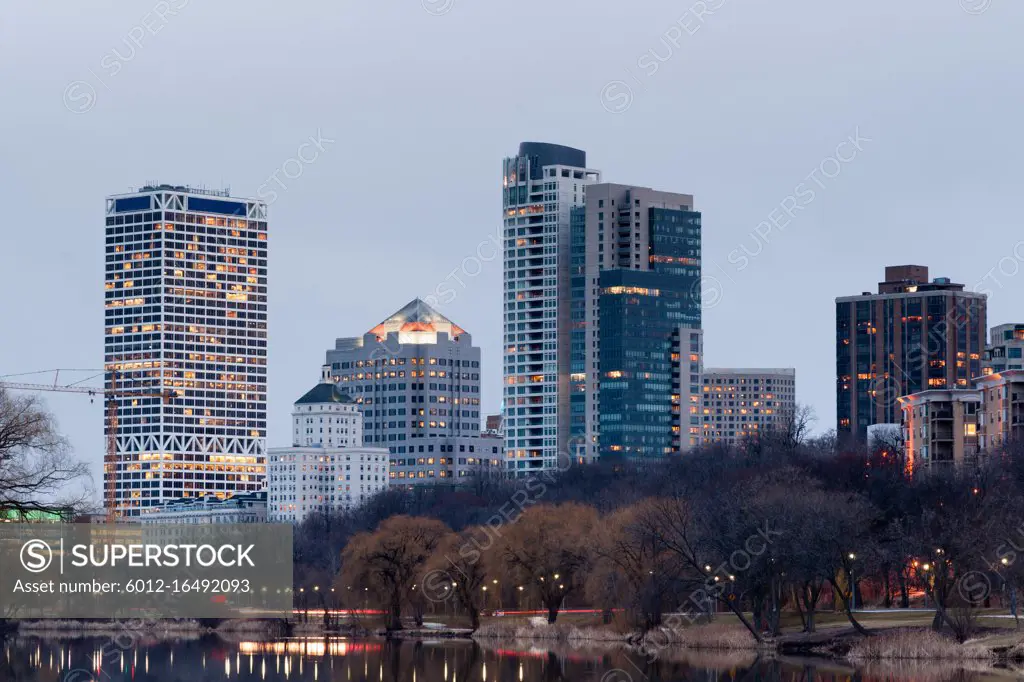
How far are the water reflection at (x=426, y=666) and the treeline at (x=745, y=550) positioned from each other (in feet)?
16.1

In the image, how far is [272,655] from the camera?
98062mm

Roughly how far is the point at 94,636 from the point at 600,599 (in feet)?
145

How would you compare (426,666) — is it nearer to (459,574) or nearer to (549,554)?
(549,554)

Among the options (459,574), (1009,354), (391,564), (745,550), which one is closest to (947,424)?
(1009,354)

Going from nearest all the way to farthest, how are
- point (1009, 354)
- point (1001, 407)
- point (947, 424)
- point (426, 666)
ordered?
point (426, 666)
point (1001, 407)
point (947, 424)
point (1009, 354)

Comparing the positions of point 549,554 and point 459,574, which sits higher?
point 549,554

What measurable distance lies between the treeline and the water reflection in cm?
492

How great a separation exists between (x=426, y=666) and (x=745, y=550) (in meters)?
16.7

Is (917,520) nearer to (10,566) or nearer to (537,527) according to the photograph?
(537,527)

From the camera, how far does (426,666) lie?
8500cm

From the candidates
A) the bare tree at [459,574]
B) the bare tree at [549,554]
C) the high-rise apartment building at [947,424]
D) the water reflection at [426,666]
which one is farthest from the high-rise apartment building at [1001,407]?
the water reflection at [426,666]

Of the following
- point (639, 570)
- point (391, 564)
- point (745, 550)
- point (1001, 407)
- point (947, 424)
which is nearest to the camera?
point (745, 550)

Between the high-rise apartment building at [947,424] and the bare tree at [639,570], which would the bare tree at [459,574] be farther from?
the high-rise apartment building at [947,424]

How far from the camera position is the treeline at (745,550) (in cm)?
8856
